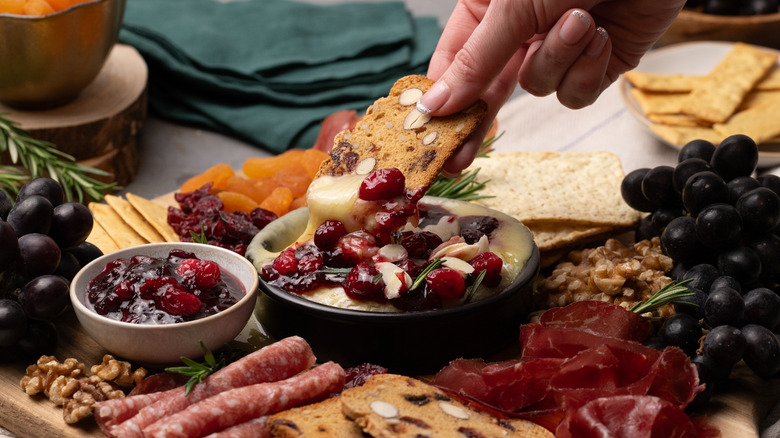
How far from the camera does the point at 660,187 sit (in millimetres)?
2805

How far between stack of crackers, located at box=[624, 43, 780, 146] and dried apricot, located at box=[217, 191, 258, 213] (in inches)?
83.1

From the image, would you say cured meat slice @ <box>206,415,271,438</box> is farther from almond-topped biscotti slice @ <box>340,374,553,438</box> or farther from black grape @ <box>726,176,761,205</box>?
black grape @ <box>726,176,761,205</box>

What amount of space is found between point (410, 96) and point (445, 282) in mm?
767

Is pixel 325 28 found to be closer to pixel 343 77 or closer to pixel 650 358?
pixel 343 77

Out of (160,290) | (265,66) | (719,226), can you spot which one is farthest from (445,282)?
(265,66)

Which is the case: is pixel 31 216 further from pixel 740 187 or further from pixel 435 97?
pixel 740 187

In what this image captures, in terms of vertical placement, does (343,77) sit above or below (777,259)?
below

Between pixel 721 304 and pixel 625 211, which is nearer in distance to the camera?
pixel 721 304

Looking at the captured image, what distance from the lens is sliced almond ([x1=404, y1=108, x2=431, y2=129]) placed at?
8.57 ft

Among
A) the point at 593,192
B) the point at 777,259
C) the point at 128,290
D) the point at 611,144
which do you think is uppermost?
the point at 128,290

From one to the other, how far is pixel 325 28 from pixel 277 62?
0.65 meters

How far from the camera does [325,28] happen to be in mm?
5543

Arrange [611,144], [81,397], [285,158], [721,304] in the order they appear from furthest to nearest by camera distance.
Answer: [611,144] < [285,158] < [721,304] < [81,397]

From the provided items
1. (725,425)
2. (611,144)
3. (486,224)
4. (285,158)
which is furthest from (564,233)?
(611,144)
